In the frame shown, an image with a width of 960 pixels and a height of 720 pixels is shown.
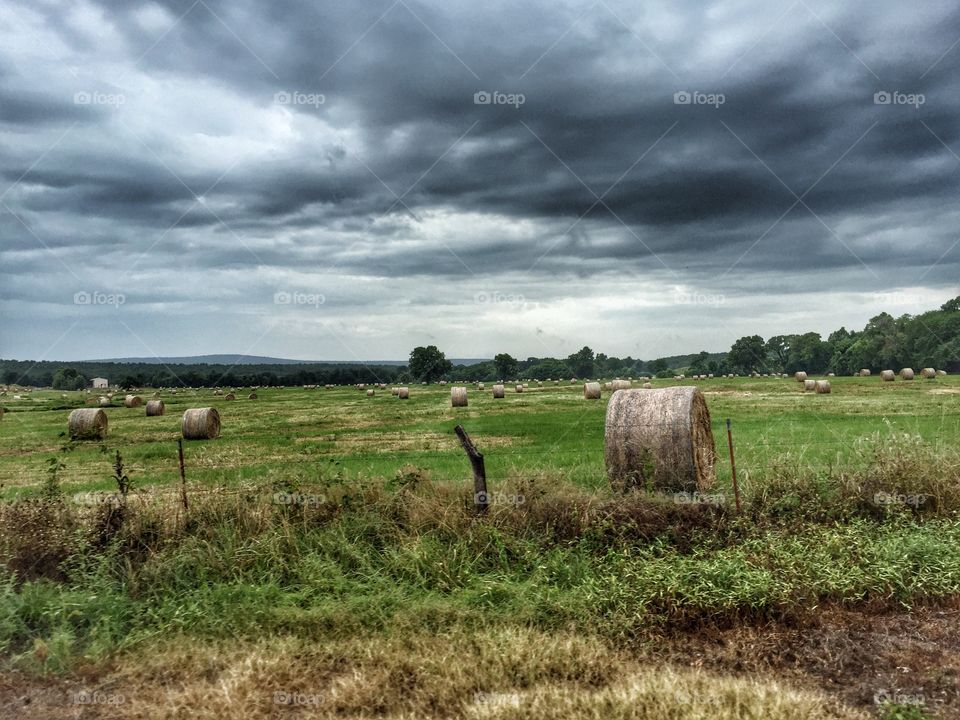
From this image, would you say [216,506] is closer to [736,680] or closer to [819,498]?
[736,680]

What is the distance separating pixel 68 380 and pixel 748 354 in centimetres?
9771

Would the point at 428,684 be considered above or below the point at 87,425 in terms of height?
below

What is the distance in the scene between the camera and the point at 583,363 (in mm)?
97250

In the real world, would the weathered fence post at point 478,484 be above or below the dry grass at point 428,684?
above

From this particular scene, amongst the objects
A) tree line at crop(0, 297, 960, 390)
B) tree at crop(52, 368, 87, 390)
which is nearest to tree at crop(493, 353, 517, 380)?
tree line at crop(0, 297, 960, 390)

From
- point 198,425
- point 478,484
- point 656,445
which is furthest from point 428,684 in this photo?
point 198,425

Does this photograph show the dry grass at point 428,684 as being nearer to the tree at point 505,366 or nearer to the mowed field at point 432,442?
the mowed field at point 432,442

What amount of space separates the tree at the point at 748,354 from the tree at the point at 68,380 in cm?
9182

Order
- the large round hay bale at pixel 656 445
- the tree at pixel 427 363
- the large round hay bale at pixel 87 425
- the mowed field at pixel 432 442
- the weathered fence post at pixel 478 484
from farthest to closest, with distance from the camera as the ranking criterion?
the tree at pixel 427 363, the large round hay bale at pixel 87 425, the mowed field at pixel 432 442, the large round hay bale at pixel 656 445, the weathered fence post at pixel 478 484

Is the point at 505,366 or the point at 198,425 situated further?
the point at 505,366

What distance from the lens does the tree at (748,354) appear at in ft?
375

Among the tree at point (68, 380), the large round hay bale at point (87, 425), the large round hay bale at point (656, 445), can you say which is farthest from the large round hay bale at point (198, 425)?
the tree at point (68, 380)

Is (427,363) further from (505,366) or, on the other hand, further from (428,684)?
(428,684)

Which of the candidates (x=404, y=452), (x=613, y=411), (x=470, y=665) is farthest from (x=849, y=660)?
(x=404, y=452)
